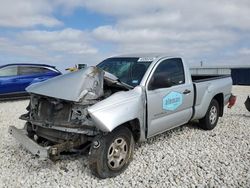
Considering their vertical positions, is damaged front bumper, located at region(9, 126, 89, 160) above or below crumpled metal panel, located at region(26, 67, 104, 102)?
below

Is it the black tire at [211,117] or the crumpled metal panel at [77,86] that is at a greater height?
the crumpled metal panel at [77,86]

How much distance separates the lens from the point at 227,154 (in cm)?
559

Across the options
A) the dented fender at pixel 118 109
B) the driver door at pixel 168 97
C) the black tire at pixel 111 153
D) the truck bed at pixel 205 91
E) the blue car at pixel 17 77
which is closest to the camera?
the dented fender at pixel 118 109

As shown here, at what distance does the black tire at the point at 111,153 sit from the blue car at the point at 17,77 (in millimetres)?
9447

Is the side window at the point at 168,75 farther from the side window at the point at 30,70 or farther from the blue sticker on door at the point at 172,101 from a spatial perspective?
the side window at the point at 30,70

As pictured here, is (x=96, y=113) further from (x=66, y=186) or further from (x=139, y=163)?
(x=139, y=163)

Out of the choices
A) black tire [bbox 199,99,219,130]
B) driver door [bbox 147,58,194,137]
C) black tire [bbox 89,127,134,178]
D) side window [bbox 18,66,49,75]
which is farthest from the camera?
side window [bbox 18,66,49,75]

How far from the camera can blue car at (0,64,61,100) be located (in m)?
12.9

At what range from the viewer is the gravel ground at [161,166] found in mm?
4398

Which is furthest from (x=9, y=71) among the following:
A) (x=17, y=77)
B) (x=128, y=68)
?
(x=128, y=68)

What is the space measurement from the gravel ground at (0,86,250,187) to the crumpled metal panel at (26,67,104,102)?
112 centimetres

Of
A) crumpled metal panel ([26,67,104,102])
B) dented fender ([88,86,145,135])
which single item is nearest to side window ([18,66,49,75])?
crumpled metal panel ([26,67,104,102])

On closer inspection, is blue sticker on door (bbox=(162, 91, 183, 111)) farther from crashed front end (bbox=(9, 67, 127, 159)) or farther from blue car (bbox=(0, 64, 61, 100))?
blue car (bbox=(0, 64, 61, 100))

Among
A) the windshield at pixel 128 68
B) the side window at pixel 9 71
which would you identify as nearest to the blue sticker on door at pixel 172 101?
the windshield at pixel 128 68
